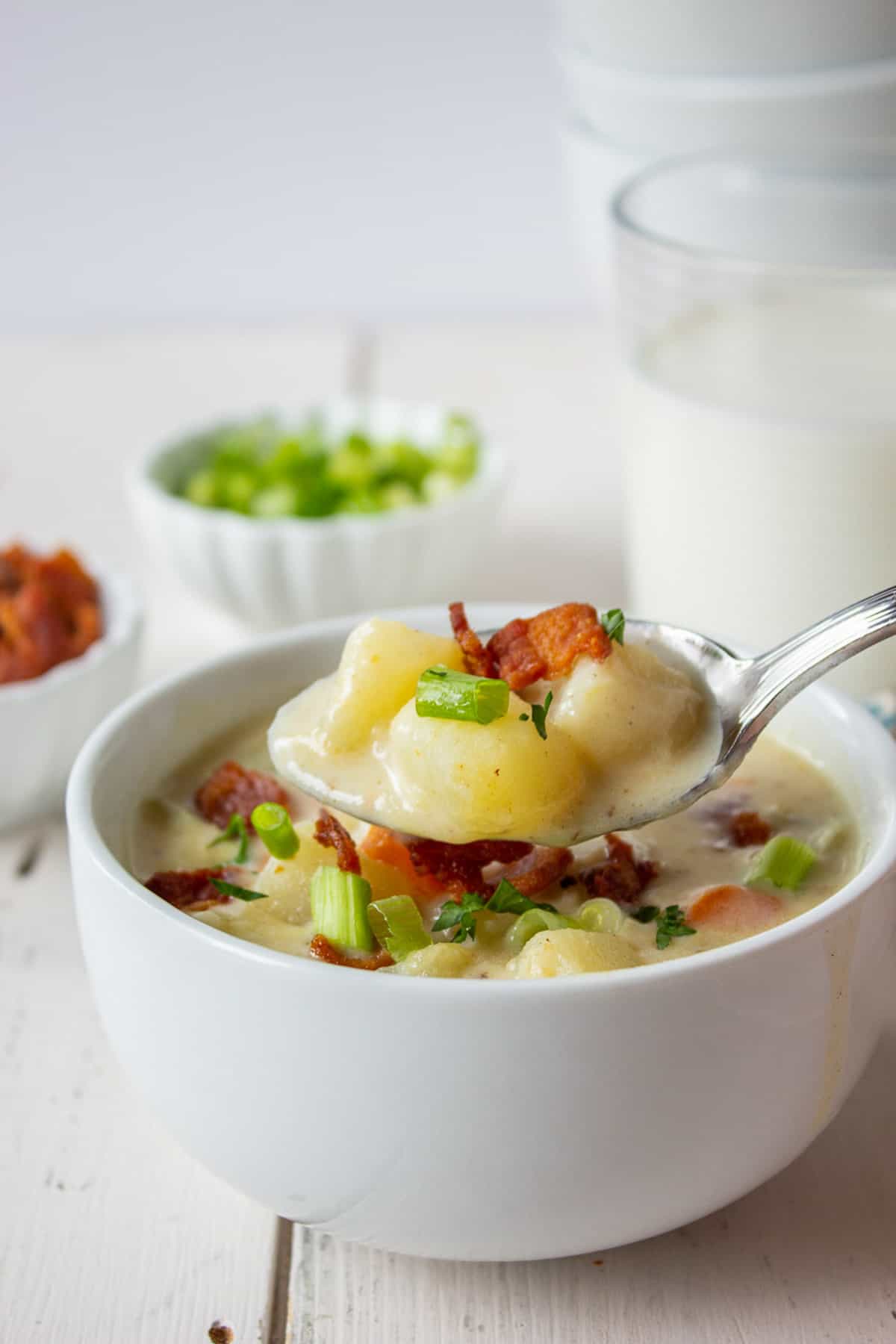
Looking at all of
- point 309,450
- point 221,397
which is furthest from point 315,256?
point 309,450

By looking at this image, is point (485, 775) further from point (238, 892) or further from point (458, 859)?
point (238, 892)

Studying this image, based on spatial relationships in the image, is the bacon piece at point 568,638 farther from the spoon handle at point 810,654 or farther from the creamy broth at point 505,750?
the spoon handle at point 810,654

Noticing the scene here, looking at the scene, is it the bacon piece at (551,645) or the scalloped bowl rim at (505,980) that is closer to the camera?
the scalloped bowl rim at (505,980)

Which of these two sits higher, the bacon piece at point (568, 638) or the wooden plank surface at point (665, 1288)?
the bacon piece at point (568, 638)

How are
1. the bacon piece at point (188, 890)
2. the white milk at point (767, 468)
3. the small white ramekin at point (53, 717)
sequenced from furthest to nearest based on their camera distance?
the white milk at point (767, 468) < the small white ramekin at point (53, 717) < the bacon piece at point (188, 890)

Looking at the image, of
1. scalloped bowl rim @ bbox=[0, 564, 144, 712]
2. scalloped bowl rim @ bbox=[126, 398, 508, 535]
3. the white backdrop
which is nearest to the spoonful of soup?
scalloped bowl rim @ bbox=[0, 564, 144, 712]

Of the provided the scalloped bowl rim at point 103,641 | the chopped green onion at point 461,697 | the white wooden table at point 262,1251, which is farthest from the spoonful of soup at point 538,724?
the scalloped bowl rim at point 103,641
